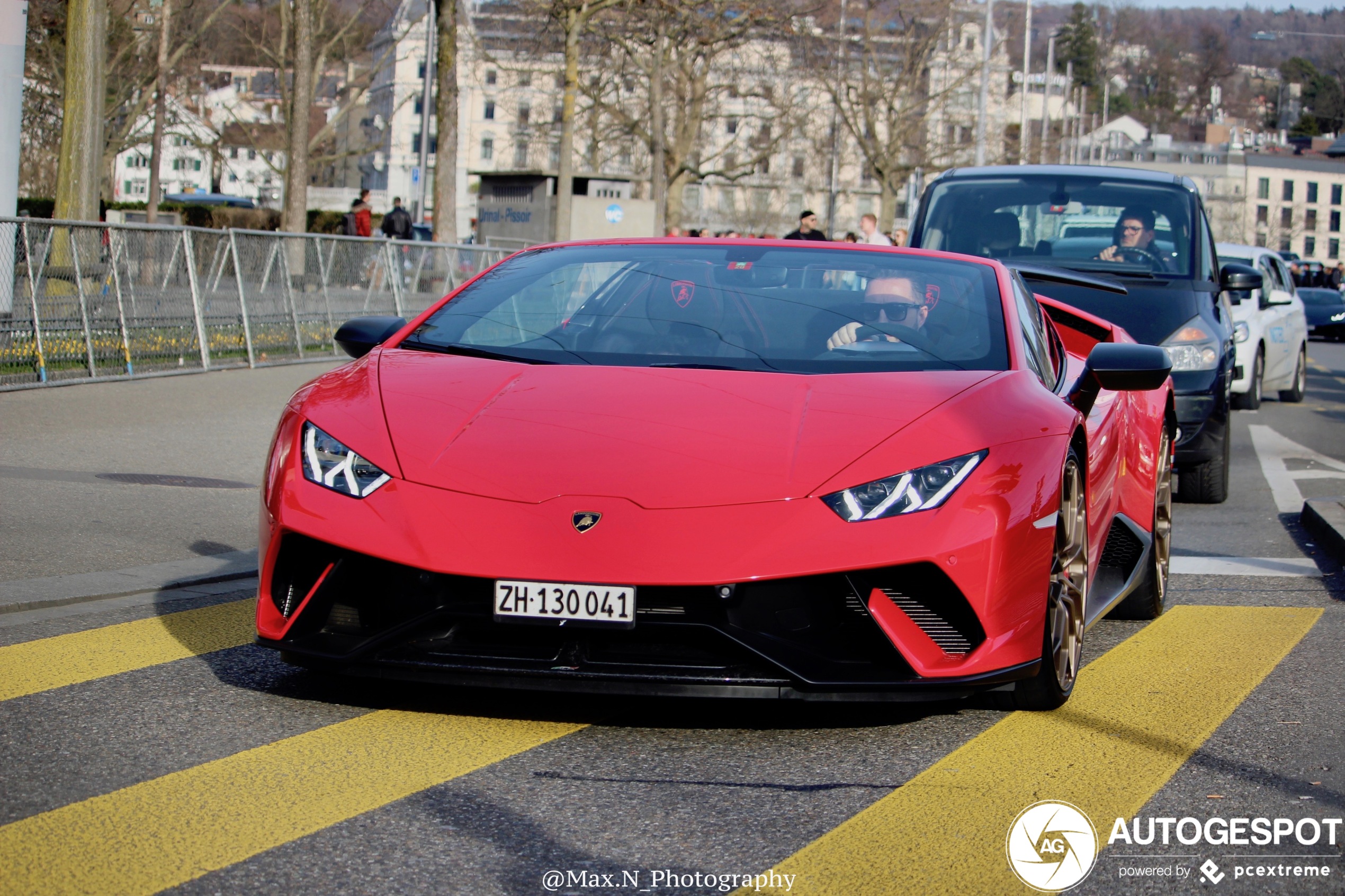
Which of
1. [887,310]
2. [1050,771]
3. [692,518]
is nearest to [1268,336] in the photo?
[887,310]

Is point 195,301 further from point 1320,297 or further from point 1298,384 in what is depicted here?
point 1320,297

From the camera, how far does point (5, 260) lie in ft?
43.4

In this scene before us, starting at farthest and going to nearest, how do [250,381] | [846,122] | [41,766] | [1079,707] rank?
1. [846,122]
2. [250,381]
3. [1079,707]
4. [41,766]

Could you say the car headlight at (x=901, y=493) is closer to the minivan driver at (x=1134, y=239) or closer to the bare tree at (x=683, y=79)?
the minivan driver at (x=1134, y=239)

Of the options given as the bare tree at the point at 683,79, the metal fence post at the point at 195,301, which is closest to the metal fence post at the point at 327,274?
the metal fence post at the point at 195,301

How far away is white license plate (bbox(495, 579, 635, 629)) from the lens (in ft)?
12.4

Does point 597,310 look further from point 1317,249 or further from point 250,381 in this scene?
point 1317,249

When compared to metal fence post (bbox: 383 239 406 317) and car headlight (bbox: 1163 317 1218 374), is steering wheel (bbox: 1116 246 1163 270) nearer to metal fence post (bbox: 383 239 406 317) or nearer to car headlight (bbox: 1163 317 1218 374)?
car headlight (bbox: 1163 317 1218 374)

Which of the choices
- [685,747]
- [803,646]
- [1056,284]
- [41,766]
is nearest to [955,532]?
[803,646]

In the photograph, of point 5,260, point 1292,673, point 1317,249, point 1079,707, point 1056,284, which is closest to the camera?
point 1079,707

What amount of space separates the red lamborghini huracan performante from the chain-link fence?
6.63 metres

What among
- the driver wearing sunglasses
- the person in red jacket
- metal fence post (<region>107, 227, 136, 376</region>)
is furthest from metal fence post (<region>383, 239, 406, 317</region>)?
the driver wearing sunglasses

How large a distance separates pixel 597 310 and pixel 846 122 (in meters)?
55.2

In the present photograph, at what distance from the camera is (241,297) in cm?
1759
